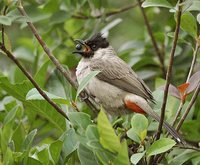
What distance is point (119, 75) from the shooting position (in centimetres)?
359

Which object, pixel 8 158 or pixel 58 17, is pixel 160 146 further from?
pixel 58 17

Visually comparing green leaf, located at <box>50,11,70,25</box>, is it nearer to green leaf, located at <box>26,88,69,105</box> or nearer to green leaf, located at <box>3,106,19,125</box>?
green leaf, located at <box>3,106,19,125</box>

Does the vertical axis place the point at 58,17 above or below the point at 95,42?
above

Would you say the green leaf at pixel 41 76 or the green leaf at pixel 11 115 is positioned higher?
the green leaf at pixel 11 115

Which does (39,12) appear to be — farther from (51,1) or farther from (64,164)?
(64,164)

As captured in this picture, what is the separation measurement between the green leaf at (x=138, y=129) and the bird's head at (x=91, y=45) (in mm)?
1433

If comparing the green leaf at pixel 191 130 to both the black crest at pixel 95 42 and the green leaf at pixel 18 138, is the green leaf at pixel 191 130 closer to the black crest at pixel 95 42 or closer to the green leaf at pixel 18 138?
the green leaf at pixel 18 138

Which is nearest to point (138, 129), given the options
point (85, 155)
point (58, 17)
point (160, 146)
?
point (160, 146)

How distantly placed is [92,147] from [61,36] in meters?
2.11

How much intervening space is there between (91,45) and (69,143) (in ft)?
4.74

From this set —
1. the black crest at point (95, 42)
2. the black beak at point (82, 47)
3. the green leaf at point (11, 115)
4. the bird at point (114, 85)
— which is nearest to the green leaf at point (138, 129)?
the green leaf at point (11, 115)

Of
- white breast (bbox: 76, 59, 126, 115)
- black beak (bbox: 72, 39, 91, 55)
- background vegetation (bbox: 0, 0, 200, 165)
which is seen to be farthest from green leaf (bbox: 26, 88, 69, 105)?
black beak (bbox: 72, 39, 91, 55)

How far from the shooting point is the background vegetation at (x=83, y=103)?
2309mm

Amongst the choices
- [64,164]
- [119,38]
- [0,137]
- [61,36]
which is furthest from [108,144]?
[119,38]
